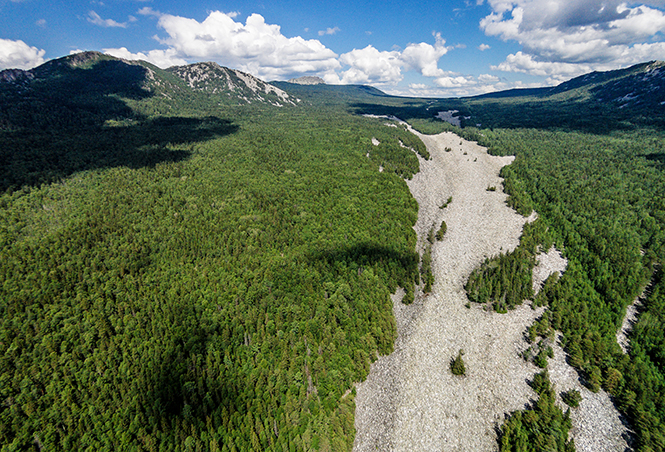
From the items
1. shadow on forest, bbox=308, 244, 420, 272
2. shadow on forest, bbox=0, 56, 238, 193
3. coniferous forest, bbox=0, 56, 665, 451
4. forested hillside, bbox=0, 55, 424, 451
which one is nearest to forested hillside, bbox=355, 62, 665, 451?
coniferous forest, bbox=0, 56, 665, 451

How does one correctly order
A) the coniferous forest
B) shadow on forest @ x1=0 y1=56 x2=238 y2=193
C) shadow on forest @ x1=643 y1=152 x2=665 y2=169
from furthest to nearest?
shadow on forest @ x1=0 y1=56 x2=238 y2=193 < shadow on forest @ x1=643 y1=152 x2=665 y2=169 < the coniferous forest

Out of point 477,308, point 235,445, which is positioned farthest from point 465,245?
point 235,445

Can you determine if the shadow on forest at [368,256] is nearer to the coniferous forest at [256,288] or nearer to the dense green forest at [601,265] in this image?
the coniferous forest at [256,288]

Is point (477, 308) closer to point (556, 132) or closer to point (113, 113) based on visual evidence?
point (556, 132)

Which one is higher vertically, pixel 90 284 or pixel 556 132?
pixel 556 132

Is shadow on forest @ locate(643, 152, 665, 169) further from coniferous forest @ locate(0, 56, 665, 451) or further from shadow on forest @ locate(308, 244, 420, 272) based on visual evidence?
shadow on forest @ locate(308, 244, 420, 272)

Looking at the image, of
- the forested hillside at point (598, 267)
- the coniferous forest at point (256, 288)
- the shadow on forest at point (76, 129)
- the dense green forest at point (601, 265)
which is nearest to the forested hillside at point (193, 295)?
the coniferous forest at point (256, 288)

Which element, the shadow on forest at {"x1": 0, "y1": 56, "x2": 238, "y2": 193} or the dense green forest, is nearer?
the dense green forest
